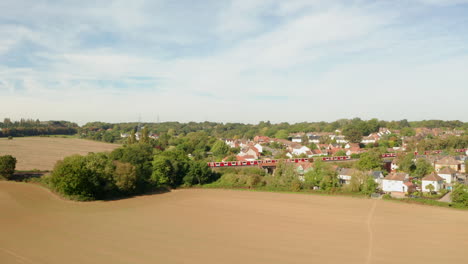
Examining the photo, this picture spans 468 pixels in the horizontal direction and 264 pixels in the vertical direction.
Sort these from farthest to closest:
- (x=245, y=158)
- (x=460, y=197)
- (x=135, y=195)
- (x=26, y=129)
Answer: (x=26, y=129) < (x=245, y=158) < (x=135, y=195) < (x=460, y=197)

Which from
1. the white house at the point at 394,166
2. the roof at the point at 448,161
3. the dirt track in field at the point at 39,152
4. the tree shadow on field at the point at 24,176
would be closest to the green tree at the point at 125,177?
the tree shadow on field at the point at 24,176

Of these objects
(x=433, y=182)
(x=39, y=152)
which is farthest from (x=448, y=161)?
(x=39, y=152)

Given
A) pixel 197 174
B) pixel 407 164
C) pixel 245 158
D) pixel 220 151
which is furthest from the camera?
pixel 220 151

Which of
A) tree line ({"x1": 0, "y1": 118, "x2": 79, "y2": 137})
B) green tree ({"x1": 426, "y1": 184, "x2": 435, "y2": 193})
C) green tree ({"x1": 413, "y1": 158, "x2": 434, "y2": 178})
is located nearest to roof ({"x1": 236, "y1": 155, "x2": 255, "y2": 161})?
green tree ({"x1": 413, "y1": 158, "x2": 434, "y2": 178})

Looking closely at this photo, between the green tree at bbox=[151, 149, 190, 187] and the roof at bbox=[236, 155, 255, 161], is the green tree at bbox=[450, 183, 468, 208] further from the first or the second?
→ the roof at bbox=[236, 155, 255, 161]

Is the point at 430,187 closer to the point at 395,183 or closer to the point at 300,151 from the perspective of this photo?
the point at 395,183

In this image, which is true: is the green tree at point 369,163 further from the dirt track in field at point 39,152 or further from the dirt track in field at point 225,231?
the dirt track in field at point 39,152

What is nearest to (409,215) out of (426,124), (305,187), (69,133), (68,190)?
(305,187)
